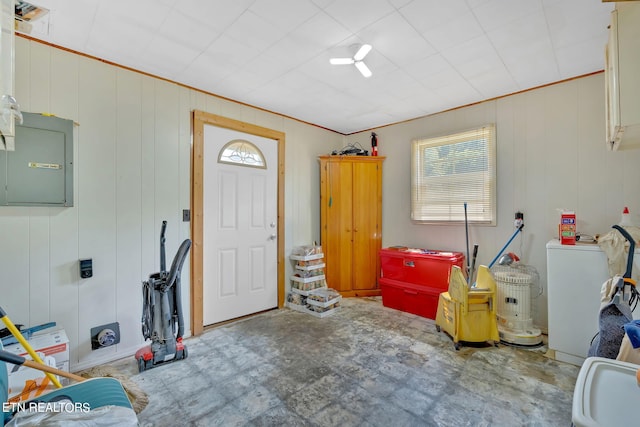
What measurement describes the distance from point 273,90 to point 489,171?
98.9 inches

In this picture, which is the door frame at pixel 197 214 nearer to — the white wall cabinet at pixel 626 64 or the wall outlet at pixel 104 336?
the wall outlet at pixel 104 336

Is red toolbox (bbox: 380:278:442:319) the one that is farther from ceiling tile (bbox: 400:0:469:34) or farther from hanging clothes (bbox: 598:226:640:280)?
ceiling tile (bbox: 400:0:469:34)

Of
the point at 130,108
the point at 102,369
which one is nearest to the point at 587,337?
the point at 102,369

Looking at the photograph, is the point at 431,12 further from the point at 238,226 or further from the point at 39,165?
the point at 39,165

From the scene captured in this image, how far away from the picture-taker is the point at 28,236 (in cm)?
199

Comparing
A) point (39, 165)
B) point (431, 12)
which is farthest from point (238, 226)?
point (431, 12)

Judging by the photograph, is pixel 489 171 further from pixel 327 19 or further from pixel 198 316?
pixel 198 316

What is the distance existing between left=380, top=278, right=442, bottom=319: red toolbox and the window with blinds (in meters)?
0.90

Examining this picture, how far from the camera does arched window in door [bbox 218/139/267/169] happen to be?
308 centimetres

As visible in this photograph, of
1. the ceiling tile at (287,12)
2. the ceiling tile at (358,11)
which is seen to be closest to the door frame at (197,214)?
the ceiling tile at (287,12)

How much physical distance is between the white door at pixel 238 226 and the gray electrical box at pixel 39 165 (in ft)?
3.52

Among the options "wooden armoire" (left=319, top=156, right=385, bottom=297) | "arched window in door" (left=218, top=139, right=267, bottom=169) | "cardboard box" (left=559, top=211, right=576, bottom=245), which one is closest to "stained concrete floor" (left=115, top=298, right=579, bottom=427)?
"cardboard box" (left=559, top=211, right=576, bottom=245)

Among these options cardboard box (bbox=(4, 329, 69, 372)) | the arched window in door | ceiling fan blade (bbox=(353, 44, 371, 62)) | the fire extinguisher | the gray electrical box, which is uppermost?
ceiling fan blade (bbox=(353, 44, 371, 62))

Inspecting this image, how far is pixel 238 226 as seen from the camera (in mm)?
3193
